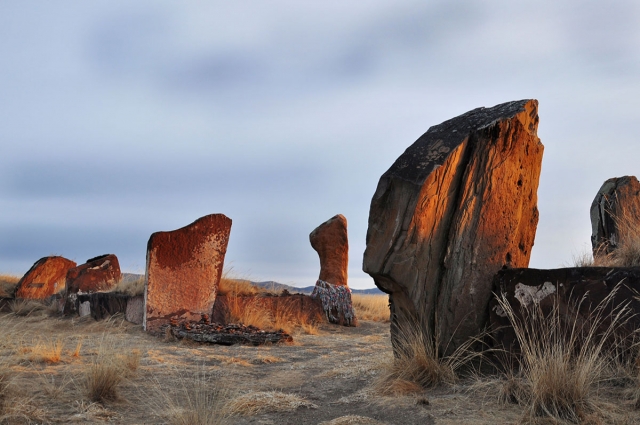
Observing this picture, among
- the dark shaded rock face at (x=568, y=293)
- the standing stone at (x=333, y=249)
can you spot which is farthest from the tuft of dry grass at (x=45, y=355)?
the standing stone at (x=333, y=249)

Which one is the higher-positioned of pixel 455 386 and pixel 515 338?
pixel 515 338

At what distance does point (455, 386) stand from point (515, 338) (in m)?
0.70

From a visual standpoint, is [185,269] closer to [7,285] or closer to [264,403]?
[264,403]

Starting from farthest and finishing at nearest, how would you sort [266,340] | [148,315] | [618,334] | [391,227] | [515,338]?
[148,315] → [266,340] → [391,227] → [515,338] → [618,334]

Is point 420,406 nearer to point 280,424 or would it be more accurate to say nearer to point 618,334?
point 280,424

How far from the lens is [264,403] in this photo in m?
4.58

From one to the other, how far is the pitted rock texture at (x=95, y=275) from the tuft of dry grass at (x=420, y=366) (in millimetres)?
10093

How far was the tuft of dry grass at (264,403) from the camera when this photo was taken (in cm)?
441

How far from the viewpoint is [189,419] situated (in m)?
3.83

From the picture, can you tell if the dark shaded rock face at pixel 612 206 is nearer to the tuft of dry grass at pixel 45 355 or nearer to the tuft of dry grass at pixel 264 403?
the tuft of dry grass at pixel 264 403

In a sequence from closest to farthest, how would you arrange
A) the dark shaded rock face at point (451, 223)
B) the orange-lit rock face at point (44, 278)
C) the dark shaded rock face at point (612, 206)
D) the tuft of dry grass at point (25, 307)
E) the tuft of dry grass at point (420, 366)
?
the tuft of dry grass at point (420, 366)
the dark shaded rock face at point (451, 223)
the dark shaded rock face at point (612, 206)
the tuft of dry grass at point (25, 307)
the orange-lit rock face at point (44, 278)

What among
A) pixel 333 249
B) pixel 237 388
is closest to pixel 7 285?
pixel 333 249

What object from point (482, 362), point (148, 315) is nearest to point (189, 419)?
point (482, 362)

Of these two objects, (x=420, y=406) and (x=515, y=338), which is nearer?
(x=420, y=406)
